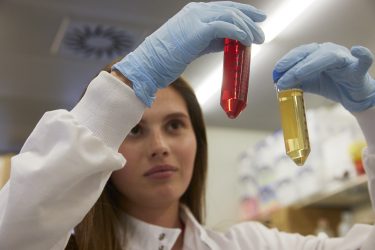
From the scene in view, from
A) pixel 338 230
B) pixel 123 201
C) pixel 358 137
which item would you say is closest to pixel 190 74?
pixel 358 137

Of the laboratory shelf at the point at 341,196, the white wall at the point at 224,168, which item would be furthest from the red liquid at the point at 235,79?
the white wall at the point at 224,168

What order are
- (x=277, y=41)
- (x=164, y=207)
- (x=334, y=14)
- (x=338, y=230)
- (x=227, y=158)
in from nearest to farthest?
1. (x=164, y=207)
2. (x=334, y=14)
3. (x=277, y=41)
4. (x=338, y=230)
5. (x=227, y=158)

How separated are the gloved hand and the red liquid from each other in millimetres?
100

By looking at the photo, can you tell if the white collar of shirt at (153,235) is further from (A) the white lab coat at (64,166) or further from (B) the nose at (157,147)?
(A) the white lab coat at (64,166)

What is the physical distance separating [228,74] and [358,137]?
167cm

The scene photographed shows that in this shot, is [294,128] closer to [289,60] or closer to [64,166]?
[289,60]

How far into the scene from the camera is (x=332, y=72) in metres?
1.10

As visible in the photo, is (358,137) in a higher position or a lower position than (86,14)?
lower

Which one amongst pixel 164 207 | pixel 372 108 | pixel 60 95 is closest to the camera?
pixel 372 108

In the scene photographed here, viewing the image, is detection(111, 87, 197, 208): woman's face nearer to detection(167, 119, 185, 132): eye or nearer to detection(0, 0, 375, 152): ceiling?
detection(167, 119, 185, 132): eye

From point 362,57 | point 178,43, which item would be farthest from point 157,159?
point 362,57

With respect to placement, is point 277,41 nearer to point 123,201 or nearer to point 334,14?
point 334,14

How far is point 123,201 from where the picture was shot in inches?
54.8

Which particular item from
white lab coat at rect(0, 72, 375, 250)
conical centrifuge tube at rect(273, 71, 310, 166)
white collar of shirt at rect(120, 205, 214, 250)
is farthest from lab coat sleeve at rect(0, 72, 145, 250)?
white collar of shirt at rect(120, 205, 214, 250)
